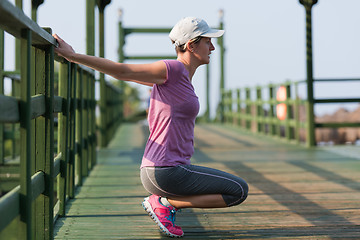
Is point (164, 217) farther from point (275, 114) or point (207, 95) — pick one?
point (207, 95)

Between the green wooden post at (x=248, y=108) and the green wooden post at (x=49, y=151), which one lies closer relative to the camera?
the green wooden post at (x=49, y=151)

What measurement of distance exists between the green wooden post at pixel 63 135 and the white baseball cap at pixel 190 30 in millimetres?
1196

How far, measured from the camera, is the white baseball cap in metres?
2.90

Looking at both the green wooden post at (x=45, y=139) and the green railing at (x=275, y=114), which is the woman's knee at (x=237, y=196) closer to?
the green wooden post at (x=45, y=139)

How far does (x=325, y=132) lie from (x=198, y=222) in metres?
16.5

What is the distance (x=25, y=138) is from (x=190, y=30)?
1.04 m

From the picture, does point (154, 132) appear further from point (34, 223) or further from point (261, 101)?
point (261, 101)

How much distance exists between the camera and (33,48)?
2.91 m

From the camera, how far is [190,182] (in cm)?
298

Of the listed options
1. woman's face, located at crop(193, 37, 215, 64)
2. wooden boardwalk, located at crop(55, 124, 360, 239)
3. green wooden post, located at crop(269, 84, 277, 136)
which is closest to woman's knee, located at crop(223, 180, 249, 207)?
wooden boardwalk, located at crop(55, 124, 360, 239)

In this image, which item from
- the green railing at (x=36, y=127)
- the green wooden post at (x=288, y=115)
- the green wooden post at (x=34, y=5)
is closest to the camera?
the green railing at (x=36, y=127)

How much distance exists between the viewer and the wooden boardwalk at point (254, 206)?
3300mm

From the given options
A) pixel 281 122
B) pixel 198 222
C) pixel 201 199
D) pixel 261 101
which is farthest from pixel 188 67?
pixel 261 101

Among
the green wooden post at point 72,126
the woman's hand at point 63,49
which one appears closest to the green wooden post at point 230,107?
the green wooden post at point 72,126
